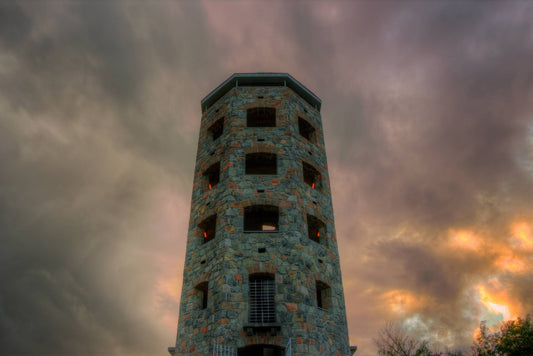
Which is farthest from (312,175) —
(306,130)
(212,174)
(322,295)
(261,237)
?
(322,295)

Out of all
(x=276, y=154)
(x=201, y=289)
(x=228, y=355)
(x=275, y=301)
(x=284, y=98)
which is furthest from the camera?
(x=284, y=98)

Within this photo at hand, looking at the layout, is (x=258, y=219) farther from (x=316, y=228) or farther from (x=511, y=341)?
(x=511, y=341)

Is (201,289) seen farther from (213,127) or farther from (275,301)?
(213,127)

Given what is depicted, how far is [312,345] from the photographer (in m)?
14.3

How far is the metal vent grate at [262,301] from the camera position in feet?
48.5

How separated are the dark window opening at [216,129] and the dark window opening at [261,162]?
9.36 feet

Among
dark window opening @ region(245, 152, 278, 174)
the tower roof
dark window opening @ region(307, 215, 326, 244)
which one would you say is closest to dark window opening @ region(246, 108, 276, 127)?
the tower roof

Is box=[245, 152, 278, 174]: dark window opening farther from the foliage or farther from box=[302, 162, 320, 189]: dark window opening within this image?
the foliage

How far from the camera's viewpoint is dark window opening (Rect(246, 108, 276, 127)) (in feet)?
70.5

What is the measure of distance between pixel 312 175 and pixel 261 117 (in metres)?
4.78

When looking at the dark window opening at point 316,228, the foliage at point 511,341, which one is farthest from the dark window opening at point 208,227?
the foliage at point 511,341

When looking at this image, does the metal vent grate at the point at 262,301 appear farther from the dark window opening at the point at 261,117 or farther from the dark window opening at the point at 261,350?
the dark window opening at the point at 261,117

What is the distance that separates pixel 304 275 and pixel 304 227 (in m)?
2.35

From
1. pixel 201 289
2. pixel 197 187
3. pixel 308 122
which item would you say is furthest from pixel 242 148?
pixel 201 289
